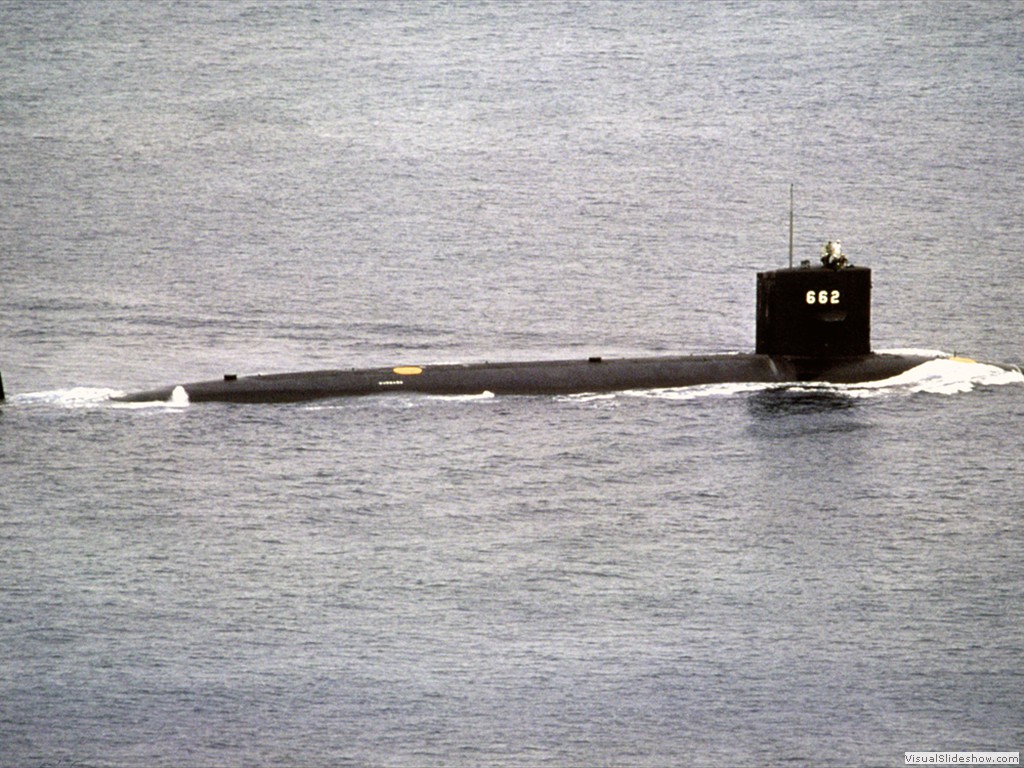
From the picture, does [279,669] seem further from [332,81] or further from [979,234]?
[332,81]

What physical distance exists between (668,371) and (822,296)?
4.14 meters

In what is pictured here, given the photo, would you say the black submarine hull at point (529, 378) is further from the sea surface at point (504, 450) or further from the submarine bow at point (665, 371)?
the sea surface at point (504, 450)

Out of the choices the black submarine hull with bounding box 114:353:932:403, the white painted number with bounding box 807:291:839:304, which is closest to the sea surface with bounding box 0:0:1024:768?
the black submarine hull with bounding box 114:353:932:403

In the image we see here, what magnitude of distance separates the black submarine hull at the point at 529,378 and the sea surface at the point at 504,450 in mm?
393

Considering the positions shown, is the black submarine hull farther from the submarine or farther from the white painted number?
the white painted number

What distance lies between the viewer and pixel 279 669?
113ft

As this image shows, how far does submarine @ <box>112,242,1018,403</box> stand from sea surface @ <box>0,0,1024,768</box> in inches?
16.9

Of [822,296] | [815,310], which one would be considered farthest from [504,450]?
[822,296]

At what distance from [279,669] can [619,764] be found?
243 inches

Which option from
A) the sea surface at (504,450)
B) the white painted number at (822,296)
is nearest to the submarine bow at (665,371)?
the white painted number at (822,296)

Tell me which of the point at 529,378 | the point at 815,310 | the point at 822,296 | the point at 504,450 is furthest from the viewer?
the point at 529,378

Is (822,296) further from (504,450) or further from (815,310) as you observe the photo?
(504,450)

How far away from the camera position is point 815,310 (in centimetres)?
4897

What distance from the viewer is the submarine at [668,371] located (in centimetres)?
4912
